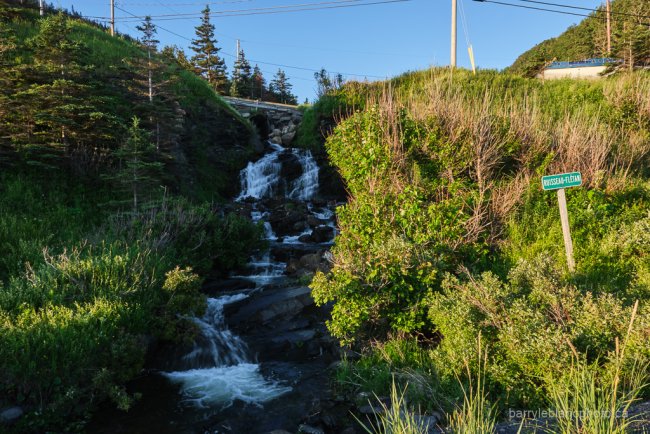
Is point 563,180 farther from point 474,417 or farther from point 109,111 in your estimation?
point 109,111

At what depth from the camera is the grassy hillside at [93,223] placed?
6543 millimetres

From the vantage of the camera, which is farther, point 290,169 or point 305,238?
point 290,169

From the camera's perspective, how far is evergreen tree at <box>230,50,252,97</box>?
5587cm

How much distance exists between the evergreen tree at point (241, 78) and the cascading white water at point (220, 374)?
4939cm

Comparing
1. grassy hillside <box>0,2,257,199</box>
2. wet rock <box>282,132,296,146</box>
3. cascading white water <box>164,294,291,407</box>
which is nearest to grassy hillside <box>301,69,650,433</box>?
cascading white water <box>164,294,291,407</box>

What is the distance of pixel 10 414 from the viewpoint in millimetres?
5820

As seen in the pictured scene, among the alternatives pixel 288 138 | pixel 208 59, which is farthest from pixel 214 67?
pixel 288 138

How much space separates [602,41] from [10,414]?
75.6m

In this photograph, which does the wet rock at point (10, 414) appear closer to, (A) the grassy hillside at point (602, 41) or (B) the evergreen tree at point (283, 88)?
(A) the grassy hillside at point (602, 41)

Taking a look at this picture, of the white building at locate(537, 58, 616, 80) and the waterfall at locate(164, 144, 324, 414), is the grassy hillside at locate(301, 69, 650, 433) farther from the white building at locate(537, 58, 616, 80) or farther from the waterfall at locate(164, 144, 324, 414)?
the white building at locate(537, 58, 616, 80)

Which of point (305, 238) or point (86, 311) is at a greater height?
point (305, 238)

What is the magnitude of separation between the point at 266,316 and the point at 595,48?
2925 inches

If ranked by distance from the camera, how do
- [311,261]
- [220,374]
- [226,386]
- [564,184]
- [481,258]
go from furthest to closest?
[311,261] → [481,258] → [220,374] → [226,386] → [564,184]

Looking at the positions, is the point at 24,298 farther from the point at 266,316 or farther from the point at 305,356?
the point at 305,356
